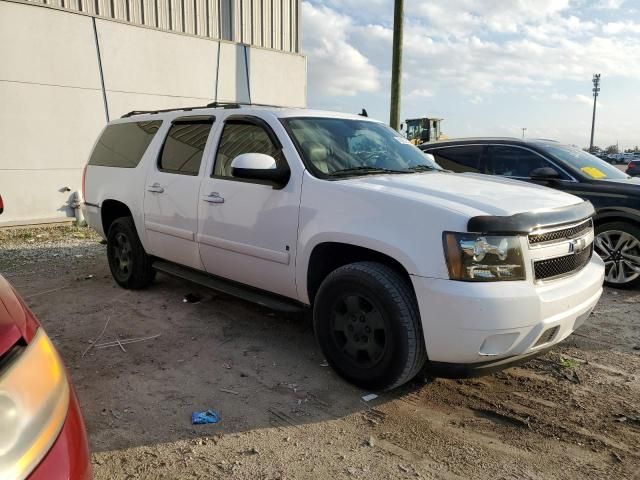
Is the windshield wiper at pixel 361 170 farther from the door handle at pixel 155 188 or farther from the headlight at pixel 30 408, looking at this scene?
the headlight at pixel 30 408

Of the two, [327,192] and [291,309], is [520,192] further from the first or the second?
[291,309]

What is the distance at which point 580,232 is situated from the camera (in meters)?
3.34

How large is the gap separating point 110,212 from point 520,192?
176 inches

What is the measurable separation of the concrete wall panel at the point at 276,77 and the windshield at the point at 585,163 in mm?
8733

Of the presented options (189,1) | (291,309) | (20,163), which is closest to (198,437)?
(291,309)

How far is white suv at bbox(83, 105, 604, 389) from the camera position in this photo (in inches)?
112

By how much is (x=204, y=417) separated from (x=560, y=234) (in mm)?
2385

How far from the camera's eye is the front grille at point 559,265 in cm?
298

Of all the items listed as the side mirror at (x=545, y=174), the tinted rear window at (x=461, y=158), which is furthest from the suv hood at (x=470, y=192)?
the tinted rear window at (x=461, y=158)

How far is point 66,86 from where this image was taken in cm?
1033

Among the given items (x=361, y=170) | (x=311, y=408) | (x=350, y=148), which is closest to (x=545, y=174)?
(x=350, y=148)

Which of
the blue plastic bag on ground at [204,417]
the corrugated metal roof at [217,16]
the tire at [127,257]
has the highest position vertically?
the corrugated metal roof at [217,16]

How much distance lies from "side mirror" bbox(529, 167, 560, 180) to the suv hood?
2.42m

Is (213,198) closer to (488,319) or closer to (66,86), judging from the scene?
(488,319)
